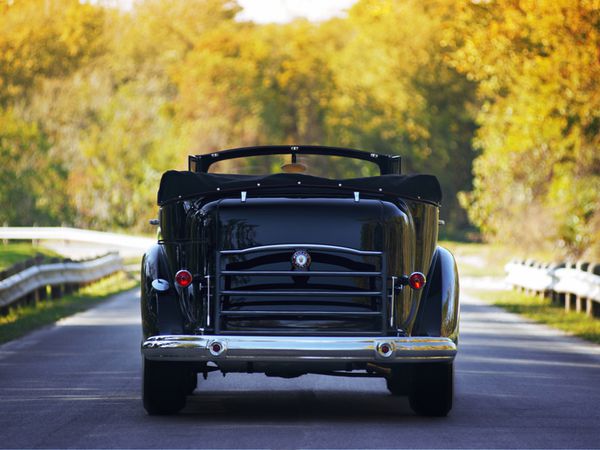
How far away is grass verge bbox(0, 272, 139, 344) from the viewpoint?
Answer: 18.3 metres

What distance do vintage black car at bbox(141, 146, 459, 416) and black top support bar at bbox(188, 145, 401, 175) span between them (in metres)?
1.58

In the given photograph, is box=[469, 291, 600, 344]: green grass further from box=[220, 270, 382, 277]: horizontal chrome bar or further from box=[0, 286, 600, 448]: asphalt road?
box=[220, 270, 382, 277]: horizontal chrome bar

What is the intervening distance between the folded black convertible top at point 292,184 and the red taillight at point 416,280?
554 mm

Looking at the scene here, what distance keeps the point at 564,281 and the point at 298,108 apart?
60.8m

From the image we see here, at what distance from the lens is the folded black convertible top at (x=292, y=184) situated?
9.87m

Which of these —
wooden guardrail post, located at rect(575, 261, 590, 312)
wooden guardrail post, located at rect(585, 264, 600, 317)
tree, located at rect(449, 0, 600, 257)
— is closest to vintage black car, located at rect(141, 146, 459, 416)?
wooden guardrail post, located at rect(585, 264, 600, 317)

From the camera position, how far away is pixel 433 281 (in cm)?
1004

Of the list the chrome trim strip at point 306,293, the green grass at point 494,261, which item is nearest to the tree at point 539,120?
the green grass at point 494,261

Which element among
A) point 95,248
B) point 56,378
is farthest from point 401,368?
point 95,248

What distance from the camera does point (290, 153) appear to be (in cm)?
1172

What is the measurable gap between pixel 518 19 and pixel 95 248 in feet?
70.6

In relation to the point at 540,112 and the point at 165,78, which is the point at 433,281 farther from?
the point at 165,78

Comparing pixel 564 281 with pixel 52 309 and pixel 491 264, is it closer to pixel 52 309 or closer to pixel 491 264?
pixel 52 309

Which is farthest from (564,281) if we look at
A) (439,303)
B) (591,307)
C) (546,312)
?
(439,303)
